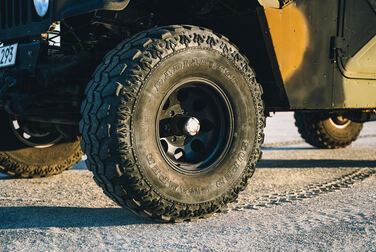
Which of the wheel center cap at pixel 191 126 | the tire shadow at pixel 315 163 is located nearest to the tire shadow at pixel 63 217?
the wheel center cap at pixel 191 126

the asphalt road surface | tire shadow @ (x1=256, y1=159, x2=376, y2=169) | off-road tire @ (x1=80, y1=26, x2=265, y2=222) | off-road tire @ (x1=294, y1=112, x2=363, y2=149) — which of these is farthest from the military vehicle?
off-road tire @ (x1=294, y1=112, x2=363, y2=149)

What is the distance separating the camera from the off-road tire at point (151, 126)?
243cm

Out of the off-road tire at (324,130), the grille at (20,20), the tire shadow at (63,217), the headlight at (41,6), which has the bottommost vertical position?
the off-road tire at (324,130)

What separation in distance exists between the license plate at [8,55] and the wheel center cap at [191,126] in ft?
4.24

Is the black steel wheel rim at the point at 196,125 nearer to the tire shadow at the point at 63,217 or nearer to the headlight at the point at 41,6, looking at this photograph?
the tire shadow at the point at 63,217

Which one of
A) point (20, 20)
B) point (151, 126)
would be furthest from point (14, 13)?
point (151, 126)

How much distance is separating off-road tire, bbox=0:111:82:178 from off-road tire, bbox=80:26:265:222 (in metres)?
1.71

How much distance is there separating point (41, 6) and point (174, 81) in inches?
43.1

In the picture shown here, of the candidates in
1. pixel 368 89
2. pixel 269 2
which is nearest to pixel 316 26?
pixel 269 2

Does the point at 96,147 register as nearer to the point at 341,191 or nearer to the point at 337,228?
the point at 337,228

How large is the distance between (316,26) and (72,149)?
2.50 m

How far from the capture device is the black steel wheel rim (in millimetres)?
2816

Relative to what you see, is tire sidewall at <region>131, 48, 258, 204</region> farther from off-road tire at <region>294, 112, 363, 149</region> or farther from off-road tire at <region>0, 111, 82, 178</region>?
off-road tire at <region>294, 112, 363, 149</region>

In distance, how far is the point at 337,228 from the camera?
2465mm
